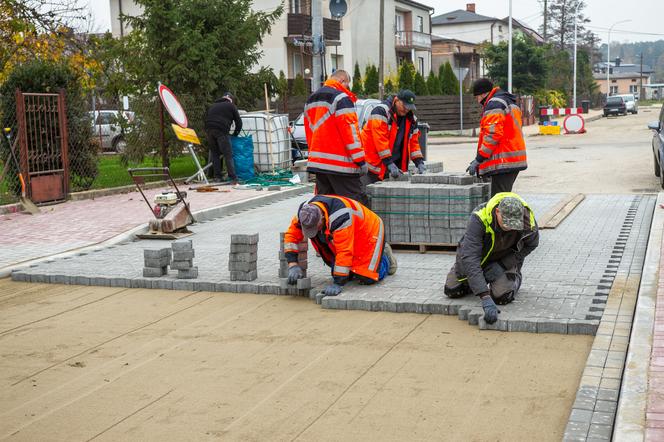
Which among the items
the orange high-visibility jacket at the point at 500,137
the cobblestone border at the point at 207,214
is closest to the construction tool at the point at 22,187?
the cobblestone border at the point at 207,214

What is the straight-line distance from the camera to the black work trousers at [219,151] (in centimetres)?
1806

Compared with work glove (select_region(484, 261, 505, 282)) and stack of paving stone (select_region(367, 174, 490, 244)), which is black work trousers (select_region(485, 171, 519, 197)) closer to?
stack of paving stone (select_region(367, 174, 490, 244))

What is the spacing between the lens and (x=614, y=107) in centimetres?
6269

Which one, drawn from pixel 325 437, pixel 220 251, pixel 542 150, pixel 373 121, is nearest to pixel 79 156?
pixel 220 251

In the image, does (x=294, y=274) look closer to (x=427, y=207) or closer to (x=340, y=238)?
(x=340, y=238)

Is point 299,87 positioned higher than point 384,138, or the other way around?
point 299,87

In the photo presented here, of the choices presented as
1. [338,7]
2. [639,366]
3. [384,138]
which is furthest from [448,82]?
[639,366]

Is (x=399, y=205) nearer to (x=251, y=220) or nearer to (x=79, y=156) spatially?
(x=251, y=220)

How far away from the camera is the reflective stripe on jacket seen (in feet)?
22.7

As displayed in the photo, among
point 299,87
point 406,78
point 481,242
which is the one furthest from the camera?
point 406,78

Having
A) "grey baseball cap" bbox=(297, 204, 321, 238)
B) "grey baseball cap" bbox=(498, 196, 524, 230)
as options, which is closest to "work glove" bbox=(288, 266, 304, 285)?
"grey baseball cap" bbox=(297, 204, 321, 238)

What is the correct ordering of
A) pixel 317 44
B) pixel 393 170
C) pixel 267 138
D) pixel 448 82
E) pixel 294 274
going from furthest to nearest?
pixel 448 82, pixel 267 138, pixel 317 44, pixel 393 170, pixel 294 274

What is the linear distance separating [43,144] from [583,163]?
13563 mm

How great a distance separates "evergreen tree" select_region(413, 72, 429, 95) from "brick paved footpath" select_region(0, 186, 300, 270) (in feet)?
100
